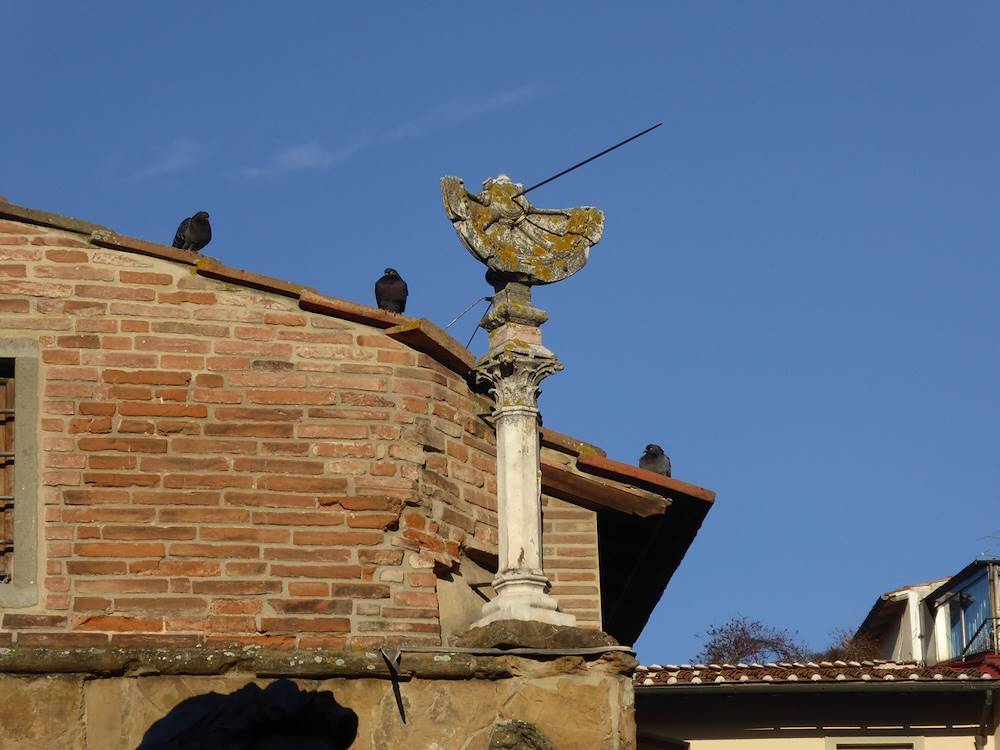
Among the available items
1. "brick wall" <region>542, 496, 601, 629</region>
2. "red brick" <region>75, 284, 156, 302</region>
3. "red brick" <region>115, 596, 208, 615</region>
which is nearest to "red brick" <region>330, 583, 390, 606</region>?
"red brick" <region>115, 596, 208, 615</region>

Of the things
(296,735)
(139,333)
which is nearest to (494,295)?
(139,333)

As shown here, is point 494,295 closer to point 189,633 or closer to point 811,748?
point 189,633

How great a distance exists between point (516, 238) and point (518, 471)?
1.38m

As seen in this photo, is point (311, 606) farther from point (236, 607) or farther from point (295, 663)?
point (295, 663)

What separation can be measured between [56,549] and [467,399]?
2.54 metres

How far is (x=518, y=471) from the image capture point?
11.0 m

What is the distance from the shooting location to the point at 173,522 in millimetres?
10648

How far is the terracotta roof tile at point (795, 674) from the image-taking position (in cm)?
1647

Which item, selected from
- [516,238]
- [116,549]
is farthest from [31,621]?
[516,238]

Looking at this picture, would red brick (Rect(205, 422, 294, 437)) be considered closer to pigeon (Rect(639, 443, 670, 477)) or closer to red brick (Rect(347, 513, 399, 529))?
red brick (Rect(347, 513, 399, 529))

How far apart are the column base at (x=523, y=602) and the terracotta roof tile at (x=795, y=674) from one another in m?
5.68

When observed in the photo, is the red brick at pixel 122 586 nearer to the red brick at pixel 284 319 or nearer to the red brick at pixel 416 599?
the red brick at pixel 416 599

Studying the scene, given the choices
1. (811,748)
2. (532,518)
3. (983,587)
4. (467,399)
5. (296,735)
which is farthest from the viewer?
(983,587)

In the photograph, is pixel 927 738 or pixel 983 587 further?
pixel 983 587
